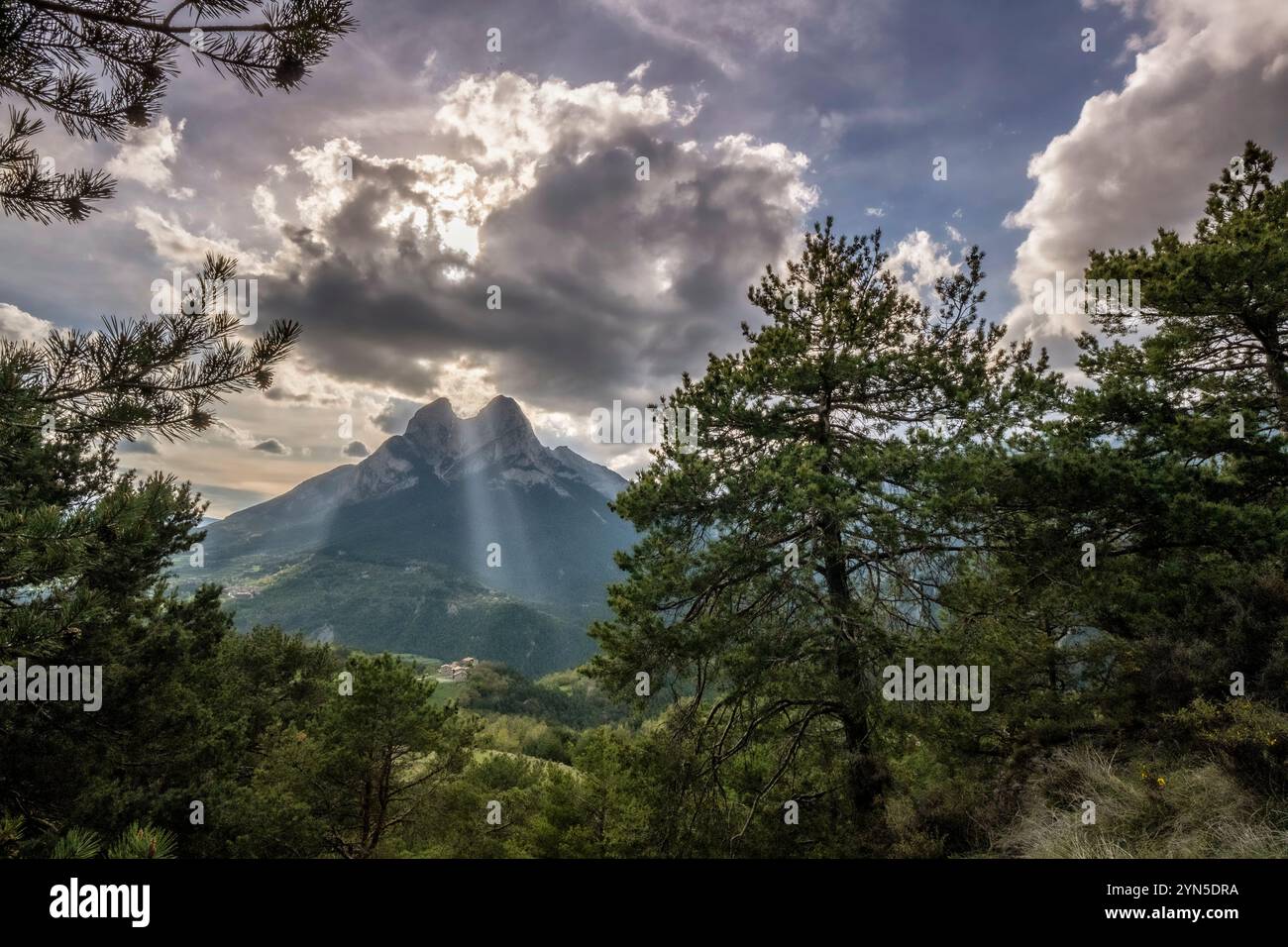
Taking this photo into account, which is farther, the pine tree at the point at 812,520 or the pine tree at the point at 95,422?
the pine tree at the point at 812,520

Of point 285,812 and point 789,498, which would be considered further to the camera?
point 285,812

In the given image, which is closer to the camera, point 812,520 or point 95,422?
point 95,422

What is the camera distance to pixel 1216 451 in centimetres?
913

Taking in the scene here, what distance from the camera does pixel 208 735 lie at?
38.1 ft

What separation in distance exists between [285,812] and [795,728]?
13189 mm

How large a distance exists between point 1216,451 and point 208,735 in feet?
73.1

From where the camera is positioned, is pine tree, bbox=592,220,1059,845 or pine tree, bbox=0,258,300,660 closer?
pine tree, bbox=0,258,300,660
